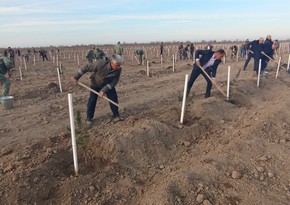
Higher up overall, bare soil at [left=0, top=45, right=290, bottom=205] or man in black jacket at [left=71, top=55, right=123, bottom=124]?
man in black jacket at [left=71, top=55, right=123, bottom=124]

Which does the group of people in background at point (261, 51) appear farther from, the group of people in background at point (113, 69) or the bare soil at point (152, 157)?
the bare soil at point (152, 157)

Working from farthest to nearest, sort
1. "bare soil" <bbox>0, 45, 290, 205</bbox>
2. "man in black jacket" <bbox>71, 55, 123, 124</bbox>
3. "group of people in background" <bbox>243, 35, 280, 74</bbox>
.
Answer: "group of people in background" <bbox>243, 35, 280, 74</bbox>, "man in black jacket" <bbox>71, 55, 123, 124</bbox>, "bare soil" <bbox>0, 45, 290, 205</bbox>

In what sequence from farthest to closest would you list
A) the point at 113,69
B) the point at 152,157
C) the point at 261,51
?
the point at 261,51 → the point at 113,69 → the point at 152,157

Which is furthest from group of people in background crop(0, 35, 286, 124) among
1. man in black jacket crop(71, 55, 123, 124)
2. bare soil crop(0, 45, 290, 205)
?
bare soil crop(0, 45, 290, 205)

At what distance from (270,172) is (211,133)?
1942 mm

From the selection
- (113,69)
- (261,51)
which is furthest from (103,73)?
(261,51)

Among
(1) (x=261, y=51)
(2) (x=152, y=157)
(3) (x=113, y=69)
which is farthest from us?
(1) (x=261, y=51)

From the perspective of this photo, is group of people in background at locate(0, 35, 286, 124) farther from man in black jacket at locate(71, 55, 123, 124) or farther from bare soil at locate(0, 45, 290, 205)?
bare soil at locate(0, 45, 290, 205)

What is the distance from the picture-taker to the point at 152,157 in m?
5.57

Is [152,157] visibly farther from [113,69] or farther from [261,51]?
Answer: [261,51]

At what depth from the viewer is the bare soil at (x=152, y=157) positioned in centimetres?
439

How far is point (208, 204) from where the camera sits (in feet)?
13.6

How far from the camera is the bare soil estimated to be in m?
4.39

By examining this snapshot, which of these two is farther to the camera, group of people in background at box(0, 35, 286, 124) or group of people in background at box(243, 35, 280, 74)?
group of people in background at box(243, 35, 280, 74)
